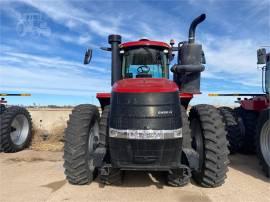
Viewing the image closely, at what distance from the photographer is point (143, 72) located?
655 centimetres

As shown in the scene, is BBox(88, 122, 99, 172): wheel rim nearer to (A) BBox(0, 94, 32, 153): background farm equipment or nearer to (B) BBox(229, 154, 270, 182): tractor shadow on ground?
(B) BBox(229, 154, 270, 182): tractor shadow on ground

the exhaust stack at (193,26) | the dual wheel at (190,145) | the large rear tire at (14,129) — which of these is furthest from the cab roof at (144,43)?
the large rear tire at (14,129)

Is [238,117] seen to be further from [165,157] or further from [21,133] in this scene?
[21,133]

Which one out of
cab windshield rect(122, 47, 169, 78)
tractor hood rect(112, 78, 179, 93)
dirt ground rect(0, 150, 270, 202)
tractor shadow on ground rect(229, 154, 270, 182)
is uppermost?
cab windshield rect(122, 47, 169, 78)

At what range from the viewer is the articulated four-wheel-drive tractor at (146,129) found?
5.01 metres

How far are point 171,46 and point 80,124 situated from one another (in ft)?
8.91

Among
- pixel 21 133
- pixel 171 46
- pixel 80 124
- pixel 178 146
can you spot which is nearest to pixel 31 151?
pixel 21 133

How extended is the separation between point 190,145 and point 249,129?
3887 millimetres

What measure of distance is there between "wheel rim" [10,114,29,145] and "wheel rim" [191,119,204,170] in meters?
6.04

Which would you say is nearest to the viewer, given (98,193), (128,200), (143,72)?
(128,200)

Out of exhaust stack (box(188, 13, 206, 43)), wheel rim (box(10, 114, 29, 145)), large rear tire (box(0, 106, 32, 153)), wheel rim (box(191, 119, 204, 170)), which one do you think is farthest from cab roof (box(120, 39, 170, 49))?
wheel rim (box(10, 114, 29, 145))

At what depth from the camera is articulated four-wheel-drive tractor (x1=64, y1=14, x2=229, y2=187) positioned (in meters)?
5.01

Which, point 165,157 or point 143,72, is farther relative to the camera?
point 143,72

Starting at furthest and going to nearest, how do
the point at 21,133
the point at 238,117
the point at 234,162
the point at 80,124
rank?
the point at 21,133
the point at 238,117
the point at 234,162
the point at 80,124
